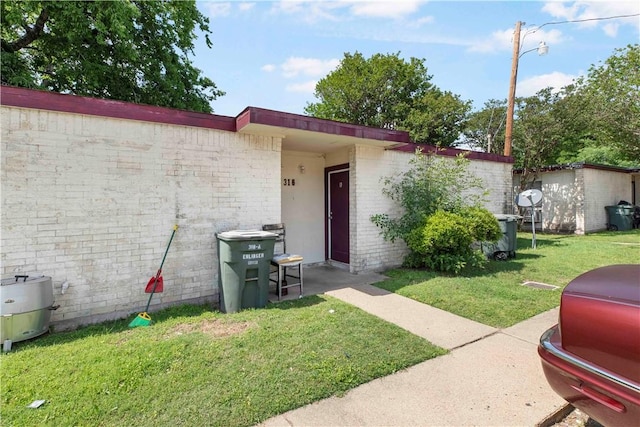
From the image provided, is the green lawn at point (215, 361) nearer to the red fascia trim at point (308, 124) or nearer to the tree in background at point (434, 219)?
the tree in background at point (434, 219)

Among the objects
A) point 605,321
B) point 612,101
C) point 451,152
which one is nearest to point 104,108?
point 605,321

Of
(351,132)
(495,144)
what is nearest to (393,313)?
(351,132)

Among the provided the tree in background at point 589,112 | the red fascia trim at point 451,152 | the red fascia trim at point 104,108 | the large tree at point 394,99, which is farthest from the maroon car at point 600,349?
the large tree at point 394,99

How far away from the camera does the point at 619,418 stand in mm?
1565

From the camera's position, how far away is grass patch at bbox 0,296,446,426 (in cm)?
222

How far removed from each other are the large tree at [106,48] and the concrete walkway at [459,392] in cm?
1044

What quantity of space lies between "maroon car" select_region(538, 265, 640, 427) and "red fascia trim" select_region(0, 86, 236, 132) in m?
4.69

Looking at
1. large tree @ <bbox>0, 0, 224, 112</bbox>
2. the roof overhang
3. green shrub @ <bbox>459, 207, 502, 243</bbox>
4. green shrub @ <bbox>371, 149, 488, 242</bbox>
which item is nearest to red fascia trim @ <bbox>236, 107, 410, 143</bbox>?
the roof overhang

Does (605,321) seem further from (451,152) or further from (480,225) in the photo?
(451,152)

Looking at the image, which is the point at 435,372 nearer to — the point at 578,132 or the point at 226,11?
the point at 226,11

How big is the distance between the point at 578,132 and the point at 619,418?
18143 mm

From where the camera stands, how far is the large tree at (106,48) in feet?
27.6

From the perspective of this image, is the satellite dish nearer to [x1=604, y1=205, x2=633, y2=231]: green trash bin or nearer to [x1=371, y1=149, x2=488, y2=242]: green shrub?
[x1=371, y1=149, x2=488, y2=242]: green shrub

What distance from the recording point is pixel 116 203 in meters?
4.11
